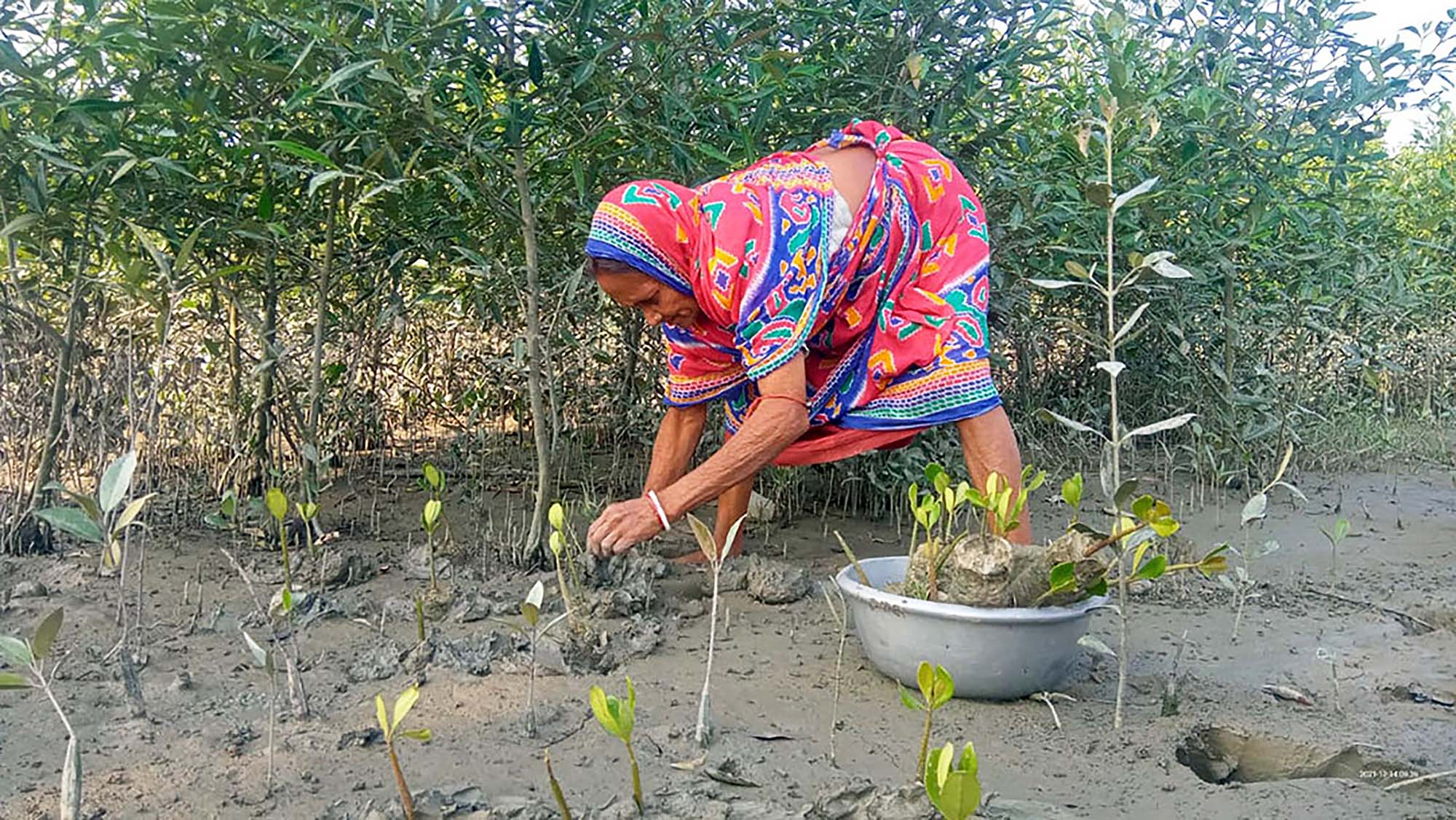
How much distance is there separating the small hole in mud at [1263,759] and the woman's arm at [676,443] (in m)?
1.73

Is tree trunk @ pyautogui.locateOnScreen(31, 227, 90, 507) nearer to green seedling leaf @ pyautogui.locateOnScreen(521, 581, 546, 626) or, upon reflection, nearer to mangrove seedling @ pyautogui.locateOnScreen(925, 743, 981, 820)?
green seedling leaf @ pyautogui.locateOnScreen(521, 581, 546, 626)

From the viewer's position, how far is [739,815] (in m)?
1.67

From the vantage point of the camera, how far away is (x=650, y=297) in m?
2.80

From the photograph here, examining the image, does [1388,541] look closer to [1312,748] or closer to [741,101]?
[1312,748]

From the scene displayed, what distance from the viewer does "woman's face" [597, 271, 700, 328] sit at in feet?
8.91

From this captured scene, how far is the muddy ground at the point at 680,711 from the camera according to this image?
175 centimetres

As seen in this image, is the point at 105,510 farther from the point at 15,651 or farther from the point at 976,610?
the point at 976,610

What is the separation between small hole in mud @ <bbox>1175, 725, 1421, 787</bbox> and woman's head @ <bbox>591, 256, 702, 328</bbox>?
1.50 m

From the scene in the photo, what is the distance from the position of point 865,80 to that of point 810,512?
1.60 metres

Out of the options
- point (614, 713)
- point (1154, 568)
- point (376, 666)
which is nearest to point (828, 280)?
point (1154, 568)

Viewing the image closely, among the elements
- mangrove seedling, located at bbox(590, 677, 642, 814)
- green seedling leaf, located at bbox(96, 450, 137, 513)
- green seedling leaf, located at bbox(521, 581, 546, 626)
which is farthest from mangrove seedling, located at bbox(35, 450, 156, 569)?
mangrove seedling, located at bbox(590, 677, 642, 814)

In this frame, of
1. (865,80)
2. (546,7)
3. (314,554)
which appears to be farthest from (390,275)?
(865,80)

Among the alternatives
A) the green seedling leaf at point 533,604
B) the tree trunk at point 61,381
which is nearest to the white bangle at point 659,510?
the green seedling leaf at point 533,604

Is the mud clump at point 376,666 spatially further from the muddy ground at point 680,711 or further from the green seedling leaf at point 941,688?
the green seedling leaf at point 941,688
